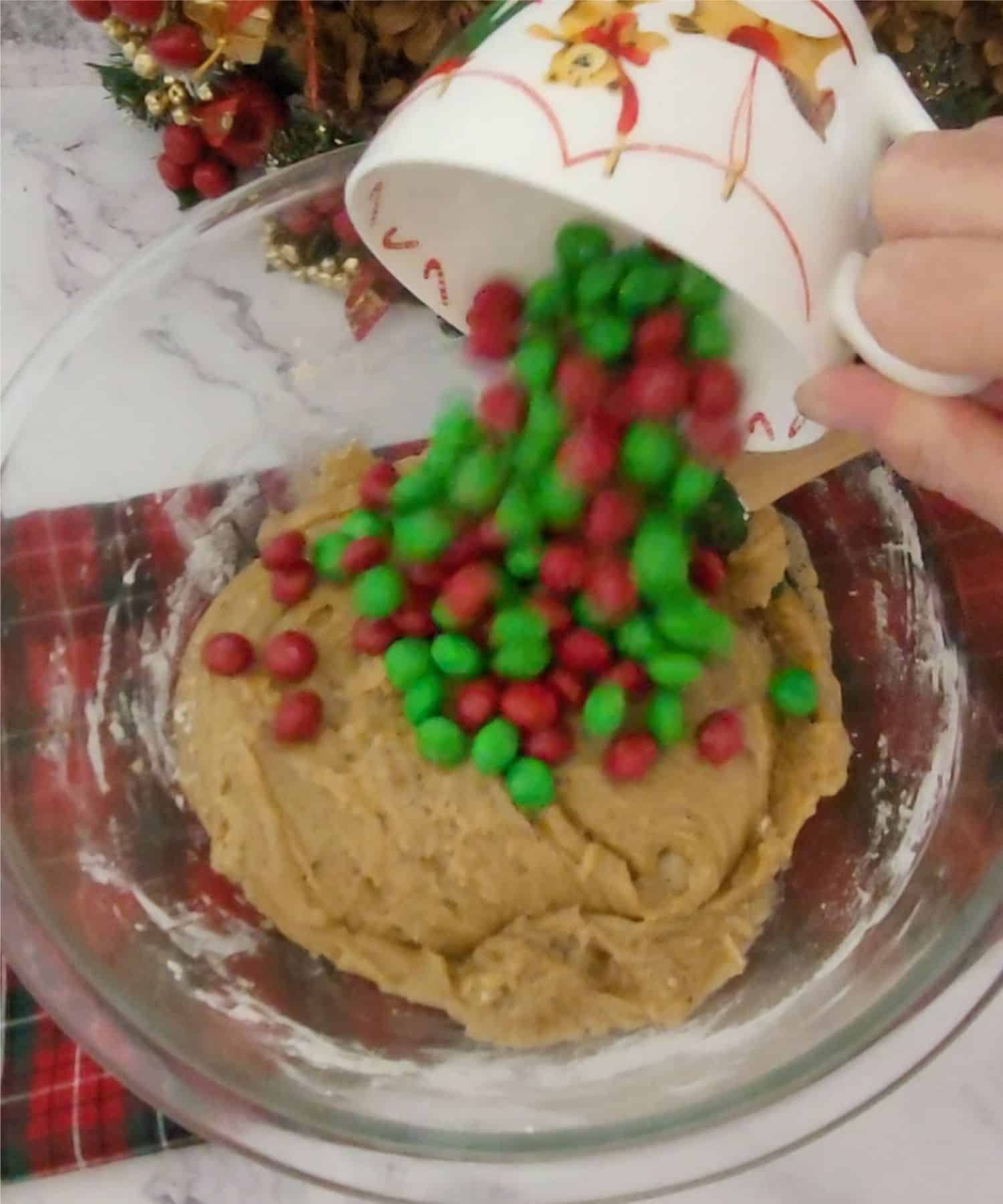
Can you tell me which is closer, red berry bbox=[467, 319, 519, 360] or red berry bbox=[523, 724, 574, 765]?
red berry bbox=[467, 319, 519, 360]

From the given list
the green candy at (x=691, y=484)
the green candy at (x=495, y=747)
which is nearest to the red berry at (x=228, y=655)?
the green candy at (x=495, y=747)

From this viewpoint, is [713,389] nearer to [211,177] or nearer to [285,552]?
[285,552]

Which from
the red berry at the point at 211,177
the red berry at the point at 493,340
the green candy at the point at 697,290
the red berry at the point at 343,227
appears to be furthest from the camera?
the red berry at the point at 211,177

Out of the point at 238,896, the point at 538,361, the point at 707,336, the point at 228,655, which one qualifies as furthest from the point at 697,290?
the point at 238,896

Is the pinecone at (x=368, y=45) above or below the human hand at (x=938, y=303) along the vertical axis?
below

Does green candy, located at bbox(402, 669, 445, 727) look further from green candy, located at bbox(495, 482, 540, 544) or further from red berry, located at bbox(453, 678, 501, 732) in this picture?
green candy, located at bbox(495, 482, 540, 544)

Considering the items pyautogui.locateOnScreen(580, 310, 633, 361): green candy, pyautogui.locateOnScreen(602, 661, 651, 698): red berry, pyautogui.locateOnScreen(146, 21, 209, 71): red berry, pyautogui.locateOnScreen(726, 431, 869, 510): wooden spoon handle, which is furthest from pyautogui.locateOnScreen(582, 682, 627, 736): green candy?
A: pyautogui.locateOnScreen(146, 21, 209, 71): red berry

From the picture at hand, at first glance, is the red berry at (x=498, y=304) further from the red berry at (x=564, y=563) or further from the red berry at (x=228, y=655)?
the red berry at (x=228, y=655)
